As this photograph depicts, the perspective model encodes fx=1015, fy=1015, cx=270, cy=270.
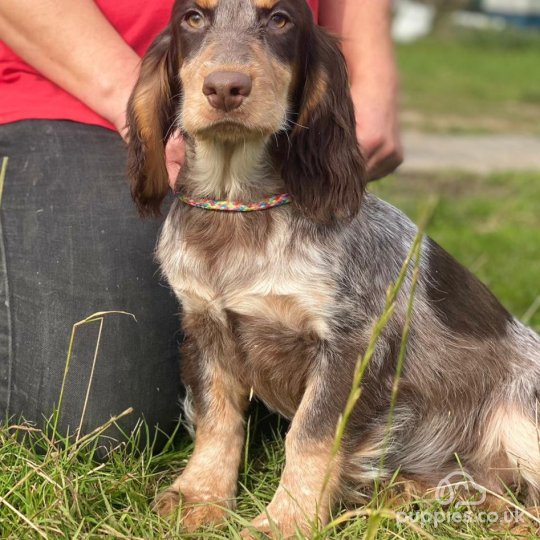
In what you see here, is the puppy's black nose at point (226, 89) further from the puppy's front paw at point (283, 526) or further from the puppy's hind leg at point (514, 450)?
the puppy's hind leg at point (514, 450)

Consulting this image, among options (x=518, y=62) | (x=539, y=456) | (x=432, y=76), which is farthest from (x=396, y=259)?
(x=518, y=62)

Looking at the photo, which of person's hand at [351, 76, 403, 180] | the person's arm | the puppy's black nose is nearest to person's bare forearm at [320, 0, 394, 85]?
the person's arm

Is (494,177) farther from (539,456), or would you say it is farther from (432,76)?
(432,76)

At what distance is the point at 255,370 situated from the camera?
3.64 meters

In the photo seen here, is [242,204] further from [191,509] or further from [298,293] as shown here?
[191,509]

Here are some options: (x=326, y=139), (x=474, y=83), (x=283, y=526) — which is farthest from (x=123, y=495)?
(x=474, y=83)

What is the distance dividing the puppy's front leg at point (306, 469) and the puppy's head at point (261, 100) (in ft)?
2.15

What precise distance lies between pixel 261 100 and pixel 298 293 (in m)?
0.68

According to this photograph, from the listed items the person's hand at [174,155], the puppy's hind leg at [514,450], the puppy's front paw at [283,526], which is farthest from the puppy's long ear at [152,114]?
the puppy's hind leg at [514,450]

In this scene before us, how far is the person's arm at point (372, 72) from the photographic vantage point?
4215mm

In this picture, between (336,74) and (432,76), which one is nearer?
(336,74)

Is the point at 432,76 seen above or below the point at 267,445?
below

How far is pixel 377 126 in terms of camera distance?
4.21 meters

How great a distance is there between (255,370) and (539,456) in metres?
1.07
